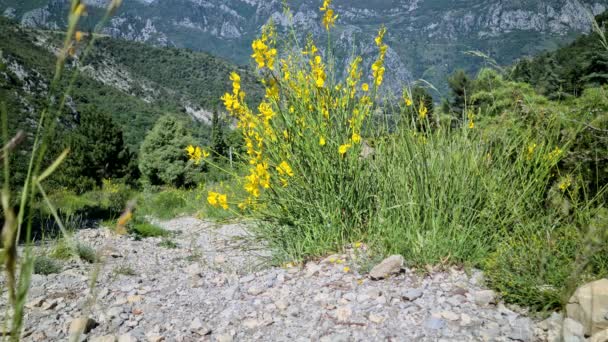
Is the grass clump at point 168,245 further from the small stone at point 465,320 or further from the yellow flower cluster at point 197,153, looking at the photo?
the small stone at point 465,320

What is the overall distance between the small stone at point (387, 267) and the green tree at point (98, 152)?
791 inches

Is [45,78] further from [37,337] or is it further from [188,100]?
[37,337]

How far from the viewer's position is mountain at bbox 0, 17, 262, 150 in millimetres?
39375

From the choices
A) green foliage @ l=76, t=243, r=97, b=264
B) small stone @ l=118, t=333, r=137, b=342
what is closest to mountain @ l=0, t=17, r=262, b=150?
green foliage @ l=76, t=243, r=97, b=264

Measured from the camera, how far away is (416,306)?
1.72 metres

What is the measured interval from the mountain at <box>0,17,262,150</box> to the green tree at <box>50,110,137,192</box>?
1.09 m

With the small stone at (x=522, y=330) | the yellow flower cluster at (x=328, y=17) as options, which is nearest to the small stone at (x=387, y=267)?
the small stone at (x=522, y=330)

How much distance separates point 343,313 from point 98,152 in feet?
72.3

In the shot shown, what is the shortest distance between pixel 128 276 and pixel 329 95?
2101 millimetres

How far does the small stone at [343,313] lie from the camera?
1.69 m

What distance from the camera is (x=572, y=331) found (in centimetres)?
140

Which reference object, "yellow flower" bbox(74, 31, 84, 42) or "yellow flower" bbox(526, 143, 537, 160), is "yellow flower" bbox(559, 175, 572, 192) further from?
"yellow flower" bbox(74, 31, 84, 42)

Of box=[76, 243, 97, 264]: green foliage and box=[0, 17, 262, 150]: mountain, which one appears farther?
box=[0, 17, 262, 150]: mountain

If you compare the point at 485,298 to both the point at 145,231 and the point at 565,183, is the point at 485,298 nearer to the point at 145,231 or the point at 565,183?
the point at 565,183
